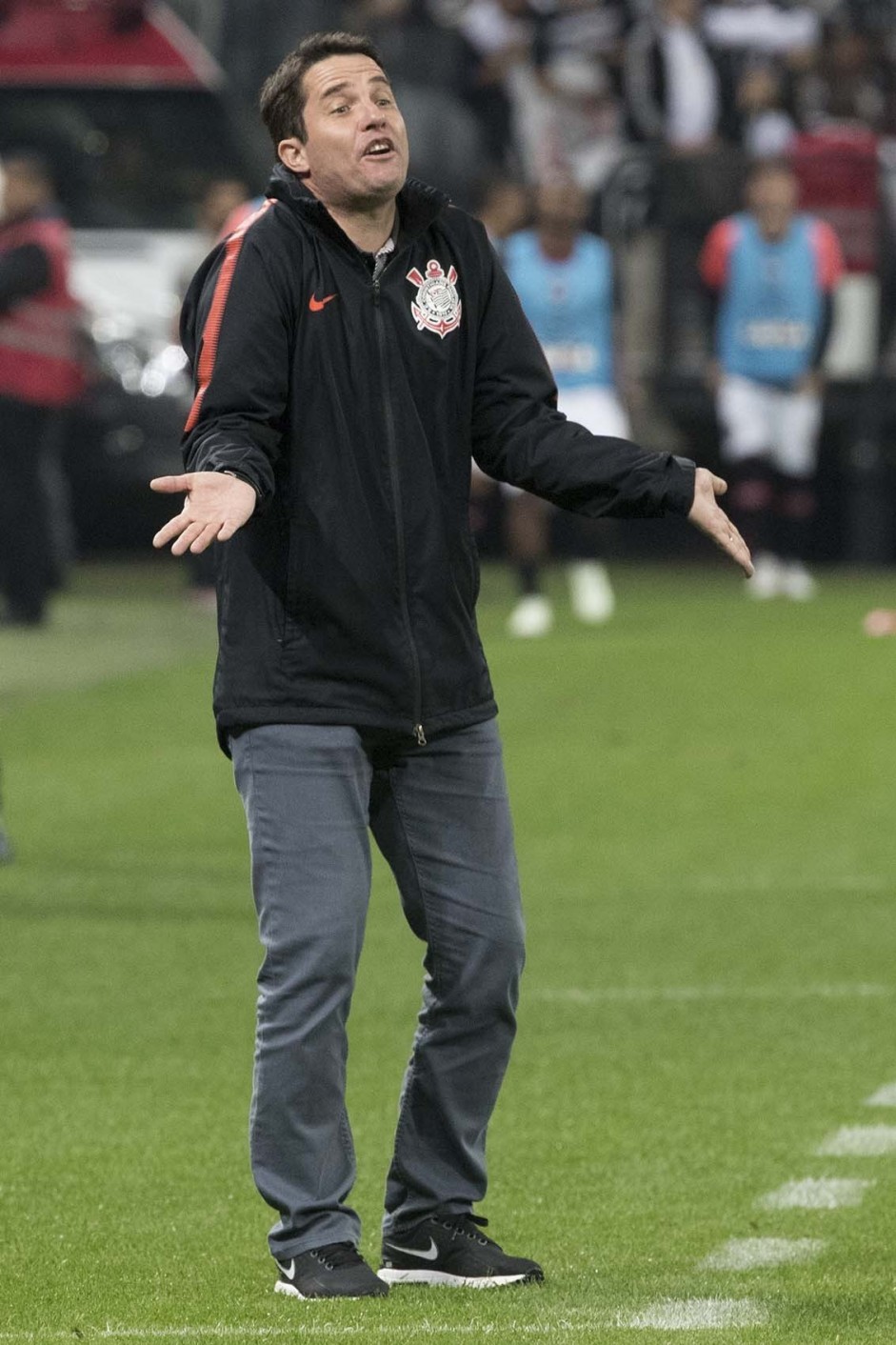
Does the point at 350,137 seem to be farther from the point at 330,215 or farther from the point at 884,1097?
the point at 884,1097

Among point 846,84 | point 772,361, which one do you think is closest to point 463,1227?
point 772,361

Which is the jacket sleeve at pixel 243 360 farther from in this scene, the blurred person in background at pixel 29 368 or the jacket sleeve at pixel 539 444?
the blurred person in background at pixel 29 368

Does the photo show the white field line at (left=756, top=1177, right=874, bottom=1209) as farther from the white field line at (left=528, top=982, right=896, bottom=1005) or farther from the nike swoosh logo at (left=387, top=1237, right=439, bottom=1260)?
the white field line at (left=528, top=982, right=896, bottom=1005)

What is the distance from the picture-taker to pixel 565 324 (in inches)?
693

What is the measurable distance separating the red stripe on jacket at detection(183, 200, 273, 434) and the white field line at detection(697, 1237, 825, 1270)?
1.62 m

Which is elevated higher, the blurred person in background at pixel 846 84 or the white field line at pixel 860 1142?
the blurred person in background at pixel 846 84

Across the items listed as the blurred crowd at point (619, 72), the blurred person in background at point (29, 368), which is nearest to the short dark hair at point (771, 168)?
the blurred crowd at point (619, 72)

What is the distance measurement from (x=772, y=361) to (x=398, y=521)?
47.9 feet

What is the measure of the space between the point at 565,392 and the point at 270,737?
12.8m

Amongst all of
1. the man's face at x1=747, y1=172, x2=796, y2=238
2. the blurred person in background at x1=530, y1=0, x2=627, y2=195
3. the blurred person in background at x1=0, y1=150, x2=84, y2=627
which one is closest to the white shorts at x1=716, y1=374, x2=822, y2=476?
the man's face at x1=747, y1=172, x2=796, y2=238

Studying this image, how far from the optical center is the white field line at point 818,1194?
A: 589 centimetres

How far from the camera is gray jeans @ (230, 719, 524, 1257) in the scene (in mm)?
5113

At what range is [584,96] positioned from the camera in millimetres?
21656

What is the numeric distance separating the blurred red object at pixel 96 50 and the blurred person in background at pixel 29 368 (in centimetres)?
338
